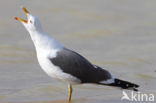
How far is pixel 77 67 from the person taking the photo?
729 cm

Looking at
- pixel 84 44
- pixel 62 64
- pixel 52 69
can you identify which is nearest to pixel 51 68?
pixel 52 69

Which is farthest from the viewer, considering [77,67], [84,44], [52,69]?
[84,44]

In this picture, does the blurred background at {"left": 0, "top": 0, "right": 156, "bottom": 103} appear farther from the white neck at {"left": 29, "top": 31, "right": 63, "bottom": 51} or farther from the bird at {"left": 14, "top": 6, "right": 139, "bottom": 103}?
the white neck at {"left": 29, "top": 31, "right": 63, "bottom": 51}

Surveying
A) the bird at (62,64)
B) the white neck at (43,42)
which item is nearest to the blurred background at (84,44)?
the bird at (62,64)

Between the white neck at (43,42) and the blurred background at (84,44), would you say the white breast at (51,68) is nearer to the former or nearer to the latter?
the white neck at (43,42)

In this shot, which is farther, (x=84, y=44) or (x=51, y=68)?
(x=84, y=44)

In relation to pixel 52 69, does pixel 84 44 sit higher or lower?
higher

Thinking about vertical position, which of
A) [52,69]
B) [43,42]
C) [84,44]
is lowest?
[52,69]

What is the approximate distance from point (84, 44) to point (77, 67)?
3.71 metres

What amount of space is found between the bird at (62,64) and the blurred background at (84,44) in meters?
0.33

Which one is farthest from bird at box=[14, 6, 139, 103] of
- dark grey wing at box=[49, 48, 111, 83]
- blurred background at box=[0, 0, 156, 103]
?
blurred background at box=[0, 0, 156, 103]

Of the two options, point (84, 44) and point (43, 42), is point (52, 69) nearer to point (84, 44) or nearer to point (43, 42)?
point (43, 42)

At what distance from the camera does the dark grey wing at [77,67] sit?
284 inches

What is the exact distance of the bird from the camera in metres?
7.16
